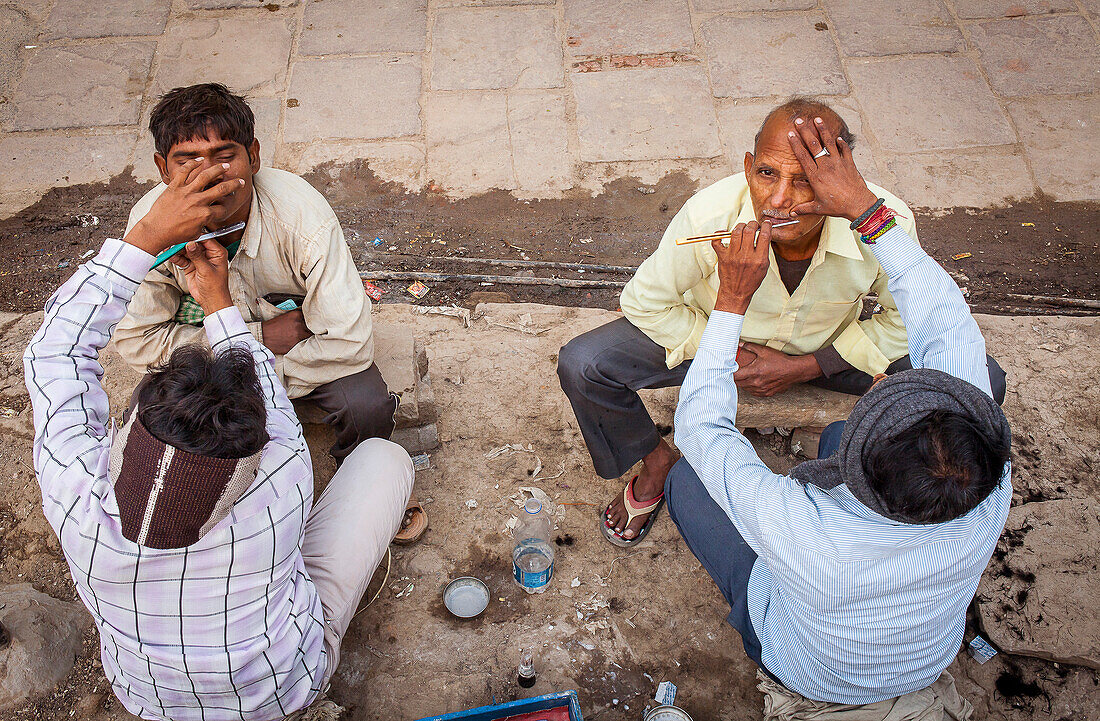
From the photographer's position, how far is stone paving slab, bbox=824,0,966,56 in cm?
586

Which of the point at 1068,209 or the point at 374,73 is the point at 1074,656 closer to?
the point at 1068,209

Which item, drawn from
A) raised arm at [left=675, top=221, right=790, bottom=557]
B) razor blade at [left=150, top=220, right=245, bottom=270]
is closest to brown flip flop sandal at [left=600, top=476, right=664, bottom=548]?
raised arm at [left=675, top=221, right=790, bottom=557]

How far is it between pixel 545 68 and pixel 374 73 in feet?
3.99

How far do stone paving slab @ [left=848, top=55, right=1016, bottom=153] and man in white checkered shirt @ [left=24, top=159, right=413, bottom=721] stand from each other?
4.52 m

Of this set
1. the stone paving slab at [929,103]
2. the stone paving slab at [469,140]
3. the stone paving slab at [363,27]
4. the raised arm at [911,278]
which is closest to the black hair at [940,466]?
the raised arm at [911,278]

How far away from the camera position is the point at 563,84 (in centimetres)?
566

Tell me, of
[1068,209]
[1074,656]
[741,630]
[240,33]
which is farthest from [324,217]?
[1068,209]

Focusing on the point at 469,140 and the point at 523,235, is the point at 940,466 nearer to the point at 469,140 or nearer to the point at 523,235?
the point at 523,235

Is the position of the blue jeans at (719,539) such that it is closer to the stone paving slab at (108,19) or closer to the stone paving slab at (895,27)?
the stone paving slab at (895,27)

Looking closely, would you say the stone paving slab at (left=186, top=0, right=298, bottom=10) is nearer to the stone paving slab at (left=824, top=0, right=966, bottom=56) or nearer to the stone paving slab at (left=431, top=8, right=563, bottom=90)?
the stone paving slab at (left=431, top=8, right=563, bottom=90)

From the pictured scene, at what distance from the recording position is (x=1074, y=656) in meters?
2.76

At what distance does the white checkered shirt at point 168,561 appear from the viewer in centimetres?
200

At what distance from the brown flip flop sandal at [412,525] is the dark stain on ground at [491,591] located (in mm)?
193

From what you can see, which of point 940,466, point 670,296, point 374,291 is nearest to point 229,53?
point 374,291
